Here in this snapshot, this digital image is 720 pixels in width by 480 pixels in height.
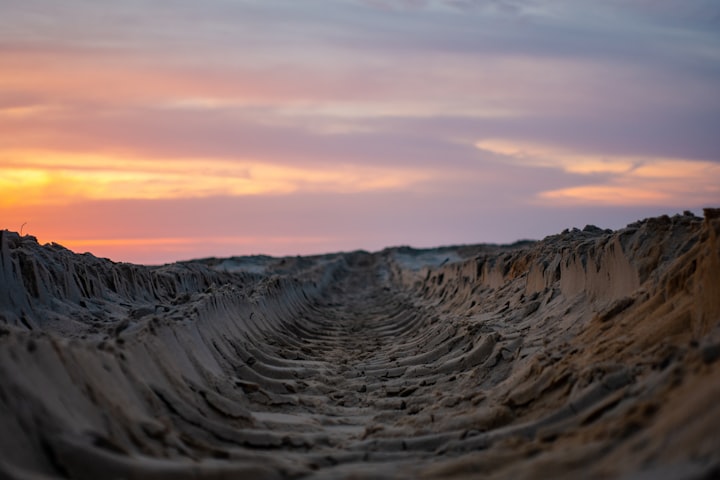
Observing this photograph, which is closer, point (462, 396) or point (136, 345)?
point (136, 345)

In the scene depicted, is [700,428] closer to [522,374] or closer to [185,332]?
[522,374]

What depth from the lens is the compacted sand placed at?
417 centimetres

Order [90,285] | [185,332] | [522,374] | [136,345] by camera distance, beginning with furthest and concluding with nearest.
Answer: [90,285], [185,332], [522,374], [136,345]

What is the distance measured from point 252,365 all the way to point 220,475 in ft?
14.9

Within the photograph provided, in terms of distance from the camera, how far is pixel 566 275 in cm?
970

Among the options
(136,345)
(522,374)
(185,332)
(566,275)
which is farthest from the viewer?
(566,275)

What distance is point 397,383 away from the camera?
8.34 metres

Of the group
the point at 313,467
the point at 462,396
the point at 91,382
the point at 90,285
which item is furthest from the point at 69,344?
the point at 90,285

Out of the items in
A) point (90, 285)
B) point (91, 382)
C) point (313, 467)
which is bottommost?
point (313, 467)

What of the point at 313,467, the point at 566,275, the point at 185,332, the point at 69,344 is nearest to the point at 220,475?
the point at 313,467

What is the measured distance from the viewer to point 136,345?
6.13 m

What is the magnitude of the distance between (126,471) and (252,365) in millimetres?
4581

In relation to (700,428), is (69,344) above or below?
above

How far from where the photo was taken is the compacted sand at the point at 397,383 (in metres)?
4.17
